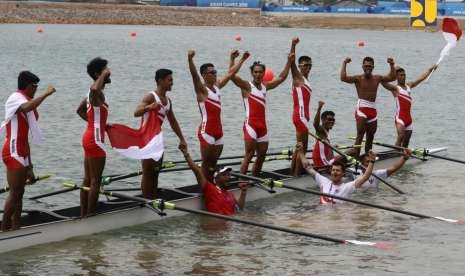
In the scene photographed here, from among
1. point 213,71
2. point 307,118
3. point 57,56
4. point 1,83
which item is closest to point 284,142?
point 307,118

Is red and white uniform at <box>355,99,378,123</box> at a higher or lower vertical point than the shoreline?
lower

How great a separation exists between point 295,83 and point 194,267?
5587 millimetres

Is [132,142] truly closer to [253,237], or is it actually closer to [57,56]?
[253,237]

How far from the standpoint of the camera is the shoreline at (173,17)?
375 ft

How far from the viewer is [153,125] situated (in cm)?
1422

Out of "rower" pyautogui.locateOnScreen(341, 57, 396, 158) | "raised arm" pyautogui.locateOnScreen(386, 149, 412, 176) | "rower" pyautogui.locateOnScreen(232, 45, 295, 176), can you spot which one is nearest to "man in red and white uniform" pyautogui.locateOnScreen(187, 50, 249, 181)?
"rower" pyautogui.locateOnScreen(232, 45, 295, 176)

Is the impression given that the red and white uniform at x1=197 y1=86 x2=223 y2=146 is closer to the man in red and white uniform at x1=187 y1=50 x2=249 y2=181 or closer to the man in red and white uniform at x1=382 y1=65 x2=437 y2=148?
the man in red and white uniform at x1=187 y1=50 x2=249 y2=181

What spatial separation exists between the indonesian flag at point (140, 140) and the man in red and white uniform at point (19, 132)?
150cm

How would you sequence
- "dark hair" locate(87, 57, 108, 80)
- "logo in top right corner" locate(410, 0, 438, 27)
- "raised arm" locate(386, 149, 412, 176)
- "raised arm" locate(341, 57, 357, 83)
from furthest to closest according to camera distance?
1. "logo in top right corner" locate(410, 0, 438, 27)
2. "raised arm" locate(341, 57, 357, 83)
3. "raised arm" locate(386, 149, 412, 176)
4. "dark hair" locate(87, 57, 108, 80)

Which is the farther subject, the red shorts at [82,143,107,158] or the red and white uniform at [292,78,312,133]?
the red and white uniform at [292,78,312,133]

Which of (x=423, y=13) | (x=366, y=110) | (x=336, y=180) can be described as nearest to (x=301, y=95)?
(x=336, y=180)

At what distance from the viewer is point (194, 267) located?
1344 centimetres

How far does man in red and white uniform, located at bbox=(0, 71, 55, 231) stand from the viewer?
1242 centimetres

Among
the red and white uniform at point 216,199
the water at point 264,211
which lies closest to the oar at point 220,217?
the water at point 264,211
